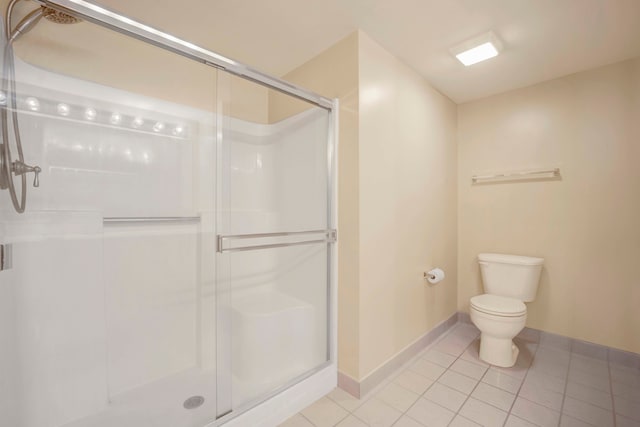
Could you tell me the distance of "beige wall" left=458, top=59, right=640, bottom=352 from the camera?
1.94 metres

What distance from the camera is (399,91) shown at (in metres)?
1.97

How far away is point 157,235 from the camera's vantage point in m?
1.69

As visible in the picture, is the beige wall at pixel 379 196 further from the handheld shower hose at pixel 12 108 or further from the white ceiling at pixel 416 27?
the handheld shower hose at pixel 12 108

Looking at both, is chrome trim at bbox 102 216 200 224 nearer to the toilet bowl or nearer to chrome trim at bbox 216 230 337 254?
chrome trim at bbox 216 230 337 254

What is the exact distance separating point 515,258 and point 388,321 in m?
1.27

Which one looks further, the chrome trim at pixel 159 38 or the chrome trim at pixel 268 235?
the chrome trim at pixel 268 235

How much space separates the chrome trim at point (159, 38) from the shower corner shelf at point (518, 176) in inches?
74.6

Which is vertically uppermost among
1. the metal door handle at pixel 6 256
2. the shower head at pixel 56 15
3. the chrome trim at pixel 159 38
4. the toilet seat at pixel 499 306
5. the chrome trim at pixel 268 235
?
the shower head at pixel 56 15

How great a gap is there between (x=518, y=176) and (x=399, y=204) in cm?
121

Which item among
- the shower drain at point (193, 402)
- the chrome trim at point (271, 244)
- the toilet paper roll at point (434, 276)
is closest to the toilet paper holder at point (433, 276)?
the toilet paper roll at point (434, 276)

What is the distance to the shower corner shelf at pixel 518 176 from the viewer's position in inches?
86.6

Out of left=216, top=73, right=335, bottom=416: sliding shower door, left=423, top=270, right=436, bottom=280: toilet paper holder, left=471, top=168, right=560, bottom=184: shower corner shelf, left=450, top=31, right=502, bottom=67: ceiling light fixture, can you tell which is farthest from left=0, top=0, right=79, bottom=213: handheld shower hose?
left=471, top=168, right=560, bottom=184: shower corner shelf

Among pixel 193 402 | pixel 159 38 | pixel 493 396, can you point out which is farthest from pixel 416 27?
pixel 193 402

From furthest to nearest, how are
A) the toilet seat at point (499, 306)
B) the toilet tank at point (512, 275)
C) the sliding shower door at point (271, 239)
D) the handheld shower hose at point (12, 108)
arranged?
the toilet tank at point (512, 275)
the toilet seat at point (499, 306)
the sliding shower door at point (271, 239)
the handheld shower hose at point (12, 108)
